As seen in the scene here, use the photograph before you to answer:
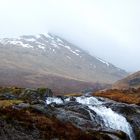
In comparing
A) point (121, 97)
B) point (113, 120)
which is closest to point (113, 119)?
point (113, 120)

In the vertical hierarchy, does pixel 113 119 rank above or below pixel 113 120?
above

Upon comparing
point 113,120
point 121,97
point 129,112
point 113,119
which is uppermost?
point 121,97

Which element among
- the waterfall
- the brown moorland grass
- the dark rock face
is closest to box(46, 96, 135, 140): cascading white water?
the waterfall

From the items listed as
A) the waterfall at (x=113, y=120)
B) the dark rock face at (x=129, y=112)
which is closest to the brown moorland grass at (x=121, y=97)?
the dark rock face at (x=129, y=112)

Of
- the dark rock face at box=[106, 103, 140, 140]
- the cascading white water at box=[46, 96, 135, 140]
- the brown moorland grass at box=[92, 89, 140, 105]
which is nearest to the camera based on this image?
the cascading white water at box=[46, 96, 135, 140]

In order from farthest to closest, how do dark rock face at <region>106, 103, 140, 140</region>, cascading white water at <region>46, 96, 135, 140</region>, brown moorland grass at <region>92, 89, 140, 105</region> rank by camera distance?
brown moorland grass at <region>92, 89, 140, 105</region>, dark rock face at <region>106, 103, 140, 140</region>, cascading white water at <region>46, 96, 135, 140</region>

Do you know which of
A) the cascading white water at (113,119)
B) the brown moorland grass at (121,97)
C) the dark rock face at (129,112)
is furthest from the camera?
the brown moorland grass at (121,97)

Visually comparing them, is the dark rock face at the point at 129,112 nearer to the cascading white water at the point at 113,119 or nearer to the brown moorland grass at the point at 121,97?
the cascading white water at the point at 113,119

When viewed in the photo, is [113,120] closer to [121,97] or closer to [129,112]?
[129,112]

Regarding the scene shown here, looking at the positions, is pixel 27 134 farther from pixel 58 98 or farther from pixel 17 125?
pixel 58 98

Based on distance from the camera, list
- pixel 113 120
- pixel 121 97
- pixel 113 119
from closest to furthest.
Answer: pixel 113 120 → pixel 113 119 → pixel 121 97

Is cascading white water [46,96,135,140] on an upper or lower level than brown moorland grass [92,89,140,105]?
lower

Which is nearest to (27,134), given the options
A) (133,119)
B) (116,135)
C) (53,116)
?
(53,116)

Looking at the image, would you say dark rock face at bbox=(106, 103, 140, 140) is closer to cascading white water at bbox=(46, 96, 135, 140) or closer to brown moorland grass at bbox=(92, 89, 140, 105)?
cascading white water at bbox=(46, 96, 135, 140)
